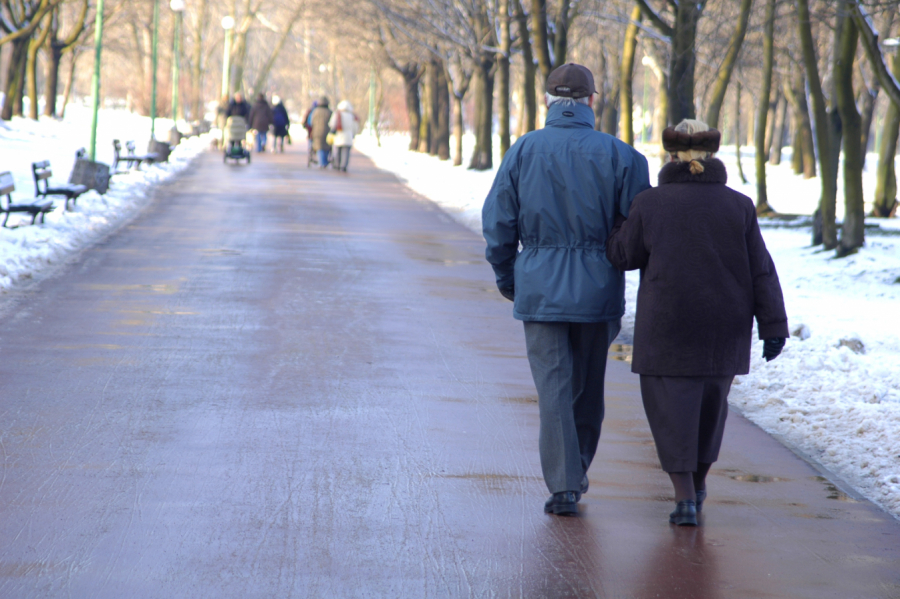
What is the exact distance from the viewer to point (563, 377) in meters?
→ 4.76

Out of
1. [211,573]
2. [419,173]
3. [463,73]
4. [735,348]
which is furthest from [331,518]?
[463,73]

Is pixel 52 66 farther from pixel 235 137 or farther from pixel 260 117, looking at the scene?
pixel 235 137

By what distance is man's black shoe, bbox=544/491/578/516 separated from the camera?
190 inches

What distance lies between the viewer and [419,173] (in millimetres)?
32125

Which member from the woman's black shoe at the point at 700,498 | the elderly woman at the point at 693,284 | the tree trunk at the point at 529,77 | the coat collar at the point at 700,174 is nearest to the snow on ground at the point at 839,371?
the woman's black shoe at the point at 700,498

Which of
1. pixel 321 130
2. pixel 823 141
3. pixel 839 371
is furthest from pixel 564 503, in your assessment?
pixel 321 130

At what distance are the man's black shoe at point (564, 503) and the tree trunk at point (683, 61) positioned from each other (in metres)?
13.5

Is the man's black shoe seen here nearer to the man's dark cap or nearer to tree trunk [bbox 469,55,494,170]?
the man's dark cap

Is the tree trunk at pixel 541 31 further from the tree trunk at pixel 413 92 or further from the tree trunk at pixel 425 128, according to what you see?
the tree trunk at pixel 425 128

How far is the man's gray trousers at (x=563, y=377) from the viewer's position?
15.6 ft

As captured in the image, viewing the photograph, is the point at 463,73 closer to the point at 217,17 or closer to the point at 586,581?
the point at 586,581

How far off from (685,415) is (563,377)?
49cm

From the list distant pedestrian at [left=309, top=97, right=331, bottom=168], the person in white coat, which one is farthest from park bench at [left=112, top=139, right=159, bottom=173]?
the person in white coat

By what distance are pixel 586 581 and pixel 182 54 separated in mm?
69778
